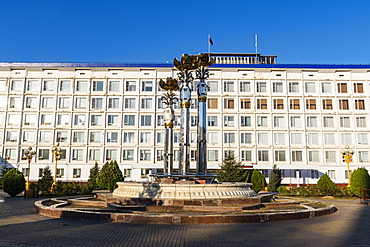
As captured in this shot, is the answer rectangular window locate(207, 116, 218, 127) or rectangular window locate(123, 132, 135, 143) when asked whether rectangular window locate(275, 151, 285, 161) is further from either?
rectangular window locate(123, 132, 135, 143)

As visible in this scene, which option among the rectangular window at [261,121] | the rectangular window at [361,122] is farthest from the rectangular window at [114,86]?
the rectangular window at [361,122]

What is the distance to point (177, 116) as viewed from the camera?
46.1m

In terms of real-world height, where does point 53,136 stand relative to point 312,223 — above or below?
above

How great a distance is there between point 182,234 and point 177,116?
37280 millimetres

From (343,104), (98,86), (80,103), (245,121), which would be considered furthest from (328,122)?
(80,103)

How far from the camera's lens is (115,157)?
4669 centimetres

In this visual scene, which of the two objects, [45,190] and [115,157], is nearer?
[45,190]

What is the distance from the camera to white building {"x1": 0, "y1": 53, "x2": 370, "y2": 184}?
46469mm

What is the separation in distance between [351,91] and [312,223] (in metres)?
42.9

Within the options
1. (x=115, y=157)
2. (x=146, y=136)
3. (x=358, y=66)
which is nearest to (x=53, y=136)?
(x=115, y=157)

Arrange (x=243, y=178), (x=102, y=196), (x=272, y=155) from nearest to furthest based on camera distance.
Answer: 1. (x=102, y=196)
2. (x=243, y=178)
3. (x=272, y=155)

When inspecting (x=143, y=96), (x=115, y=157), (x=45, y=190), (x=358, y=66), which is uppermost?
(x=358, y=66)

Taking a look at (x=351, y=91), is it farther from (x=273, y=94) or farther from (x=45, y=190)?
(x=45, y=190)

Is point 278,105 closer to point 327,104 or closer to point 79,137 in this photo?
point 327,104
